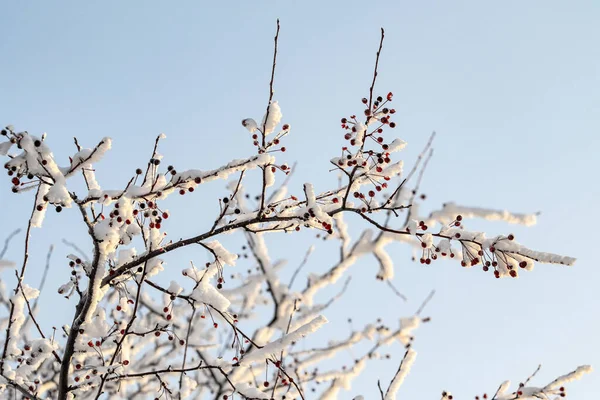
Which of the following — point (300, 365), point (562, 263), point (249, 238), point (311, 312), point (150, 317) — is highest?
point (249, 238)

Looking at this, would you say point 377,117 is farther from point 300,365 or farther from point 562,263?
point 300,365

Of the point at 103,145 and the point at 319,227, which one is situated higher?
the point at 103,145

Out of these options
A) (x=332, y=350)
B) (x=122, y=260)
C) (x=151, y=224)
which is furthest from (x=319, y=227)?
(x=332, y=350)

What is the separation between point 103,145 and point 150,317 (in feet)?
23.1

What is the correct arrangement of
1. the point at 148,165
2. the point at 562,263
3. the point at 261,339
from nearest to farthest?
the point at 562,263, the point at 148,165, the point at 261,339

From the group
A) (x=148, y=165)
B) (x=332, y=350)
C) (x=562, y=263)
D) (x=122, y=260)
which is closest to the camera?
(x=562, y=263)

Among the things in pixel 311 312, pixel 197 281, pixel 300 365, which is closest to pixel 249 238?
pixel 311 312

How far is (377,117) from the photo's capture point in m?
3.06

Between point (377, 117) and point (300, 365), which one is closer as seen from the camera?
point (377, 117)

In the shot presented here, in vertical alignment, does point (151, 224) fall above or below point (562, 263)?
above

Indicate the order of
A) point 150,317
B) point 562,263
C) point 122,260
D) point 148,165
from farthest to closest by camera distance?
point 150,317, point 122,260, point 148,165, point 562,263

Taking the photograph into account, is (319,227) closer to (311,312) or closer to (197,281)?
(197,281)

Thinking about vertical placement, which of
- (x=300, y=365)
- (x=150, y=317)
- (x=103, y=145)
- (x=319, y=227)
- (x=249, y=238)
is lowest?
(x=319, y=227)

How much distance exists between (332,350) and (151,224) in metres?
6.19
